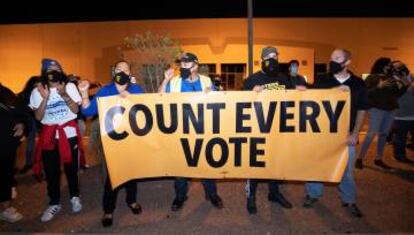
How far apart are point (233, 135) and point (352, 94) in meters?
1.54

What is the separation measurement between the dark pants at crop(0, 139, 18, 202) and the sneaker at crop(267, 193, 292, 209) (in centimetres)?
348

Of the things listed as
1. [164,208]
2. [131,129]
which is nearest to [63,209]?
[164,208]

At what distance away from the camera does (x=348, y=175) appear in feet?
18.5

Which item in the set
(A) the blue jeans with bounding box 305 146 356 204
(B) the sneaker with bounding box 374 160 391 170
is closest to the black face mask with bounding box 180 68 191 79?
(A) the blue jeans with bounding box 305 146 356 204

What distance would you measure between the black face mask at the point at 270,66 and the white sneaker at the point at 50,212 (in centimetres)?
328

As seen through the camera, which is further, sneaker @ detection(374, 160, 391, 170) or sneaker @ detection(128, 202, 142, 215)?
sneaker @ detection(374, 160, 391, 170)

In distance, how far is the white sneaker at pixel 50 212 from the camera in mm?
5730

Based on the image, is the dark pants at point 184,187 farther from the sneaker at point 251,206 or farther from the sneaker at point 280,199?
the sneaker at point 280,199

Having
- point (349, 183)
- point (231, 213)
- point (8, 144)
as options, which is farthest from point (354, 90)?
point (8, 144)

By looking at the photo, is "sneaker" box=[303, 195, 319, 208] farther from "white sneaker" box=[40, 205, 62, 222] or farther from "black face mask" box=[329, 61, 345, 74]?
"white sneaker" box=[40, 205, 62, 222]

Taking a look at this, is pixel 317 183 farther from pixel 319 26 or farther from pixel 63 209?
pixel 319 26

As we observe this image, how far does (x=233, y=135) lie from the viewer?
5422 mm

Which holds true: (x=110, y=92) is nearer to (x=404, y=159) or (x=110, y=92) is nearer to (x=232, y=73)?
(x=404, y=159)

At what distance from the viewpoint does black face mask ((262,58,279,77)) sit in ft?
18.3
